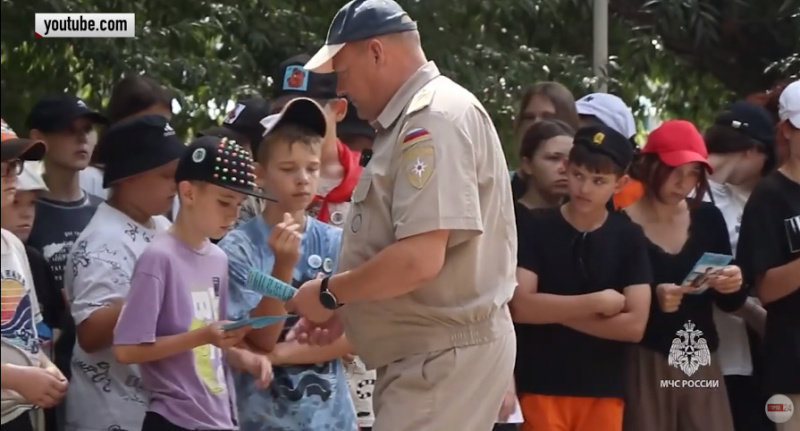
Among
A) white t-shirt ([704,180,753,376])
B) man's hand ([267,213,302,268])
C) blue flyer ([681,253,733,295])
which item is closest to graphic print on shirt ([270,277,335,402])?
man's hand ([267,213,302,268])

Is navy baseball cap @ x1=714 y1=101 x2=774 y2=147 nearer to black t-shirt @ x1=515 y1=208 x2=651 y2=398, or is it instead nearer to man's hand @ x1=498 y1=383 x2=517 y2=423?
black t-shirt @ x1=515 y1=208 x2=651 y2=398

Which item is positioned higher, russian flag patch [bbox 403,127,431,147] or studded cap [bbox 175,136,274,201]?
russian flag patch [bbox 403,127,431,147]

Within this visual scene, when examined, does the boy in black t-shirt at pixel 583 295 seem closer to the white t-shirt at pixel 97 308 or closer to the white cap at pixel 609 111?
the white cap at pixel 609 111

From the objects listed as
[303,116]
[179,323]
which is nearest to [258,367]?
[179,323]

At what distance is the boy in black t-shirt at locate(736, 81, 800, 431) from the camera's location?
19.1 feet

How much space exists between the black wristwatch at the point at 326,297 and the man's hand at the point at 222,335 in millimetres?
369

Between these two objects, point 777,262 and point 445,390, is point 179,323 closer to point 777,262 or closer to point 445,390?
point 445,390

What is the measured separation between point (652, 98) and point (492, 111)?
57.8 inches

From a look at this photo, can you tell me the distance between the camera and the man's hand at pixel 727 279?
553 centimetres

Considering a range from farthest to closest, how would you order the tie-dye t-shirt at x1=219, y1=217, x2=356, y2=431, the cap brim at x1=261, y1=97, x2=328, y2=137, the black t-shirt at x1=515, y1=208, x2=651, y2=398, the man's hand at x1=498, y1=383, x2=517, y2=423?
the black t-shirt at x1=515, y1=208, x2=651, y2=398 → the man's hand at x1=498, y1=383, x2=517, y2=423 → the cap brim at x1=261, y1=97, x2=328, y2=137 → the tie-dye t-shirt at x1=219, y1=217, x2=356, y2=431

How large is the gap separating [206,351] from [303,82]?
1.42 m

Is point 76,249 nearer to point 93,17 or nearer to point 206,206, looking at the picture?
point 206,206

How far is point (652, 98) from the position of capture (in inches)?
339

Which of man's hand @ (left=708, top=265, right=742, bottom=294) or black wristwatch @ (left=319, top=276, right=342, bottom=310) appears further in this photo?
man's hand @ (left=708, top=265, right=742, bottom=294)
